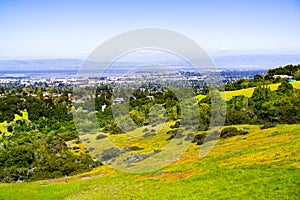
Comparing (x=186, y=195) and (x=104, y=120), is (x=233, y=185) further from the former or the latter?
(x=104, y=120)

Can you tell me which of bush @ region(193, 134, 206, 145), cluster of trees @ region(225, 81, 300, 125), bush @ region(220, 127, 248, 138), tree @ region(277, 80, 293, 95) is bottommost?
bush @ region(193, 134, 206, 145)

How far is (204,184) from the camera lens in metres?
19.8

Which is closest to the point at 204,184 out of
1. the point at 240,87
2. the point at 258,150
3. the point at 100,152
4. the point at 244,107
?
the point at 258,150

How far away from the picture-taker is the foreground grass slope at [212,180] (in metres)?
17.4

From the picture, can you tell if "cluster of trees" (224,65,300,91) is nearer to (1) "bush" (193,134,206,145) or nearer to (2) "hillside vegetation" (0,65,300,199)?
(2) "hillside vegetation" (0,65,300,199)

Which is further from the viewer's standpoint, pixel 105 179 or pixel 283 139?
pixel 283 139

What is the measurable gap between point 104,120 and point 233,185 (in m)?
52.6

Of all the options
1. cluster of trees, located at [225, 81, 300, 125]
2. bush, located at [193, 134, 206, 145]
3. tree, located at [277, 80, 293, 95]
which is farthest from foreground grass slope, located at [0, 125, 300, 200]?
tree, located at [277, 80, 293, 95]

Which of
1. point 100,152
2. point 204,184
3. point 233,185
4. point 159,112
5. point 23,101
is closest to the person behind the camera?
point 233,185

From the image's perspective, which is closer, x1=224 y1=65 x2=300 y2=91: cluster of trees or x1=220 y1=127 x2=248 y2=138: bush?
x1=220 y1=127 x2=248 y2=138: bush

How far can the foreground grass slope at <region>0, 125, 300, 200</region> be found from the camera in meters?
17.4

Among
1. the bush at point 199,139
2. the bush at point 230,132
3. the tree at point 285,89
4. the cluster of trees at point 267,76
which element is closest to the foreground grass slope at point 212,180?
the bush at point 230,132

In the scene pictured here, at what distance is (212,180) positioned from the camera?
20.2m

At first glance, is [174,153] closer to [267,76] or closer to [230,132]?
[230,132]
